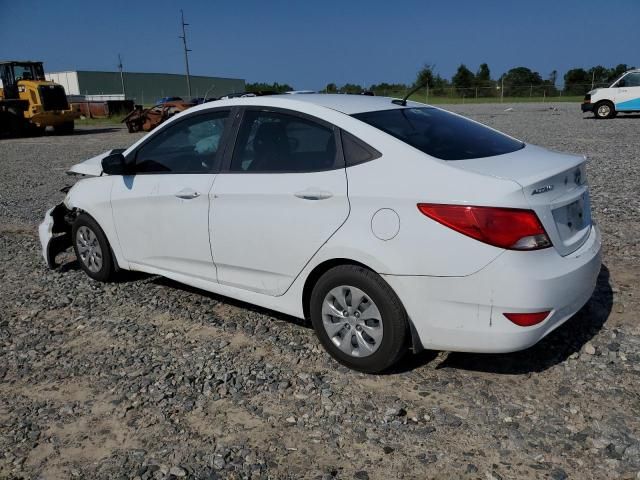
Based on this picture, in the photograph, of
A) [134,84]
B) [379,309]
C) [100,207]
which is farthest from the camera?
[134,84]

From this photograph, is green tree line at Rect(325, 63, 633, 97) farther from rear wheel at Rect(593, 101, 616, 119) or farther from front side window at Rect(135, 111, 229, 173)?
front side window at Rect(135, 111, 229, 173)

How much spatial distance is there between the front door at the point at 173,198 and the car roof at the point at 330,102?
0.69 feet

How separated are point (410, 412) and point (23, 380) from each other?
2492mm

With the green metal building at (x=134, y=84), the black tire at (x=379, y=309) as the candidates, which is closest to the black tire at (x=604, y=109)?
the black tire at (x=379, y=309)

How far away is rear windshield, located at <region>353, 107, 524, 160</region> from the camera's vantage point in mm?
3398

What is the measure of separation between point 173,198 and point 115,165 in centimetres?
72

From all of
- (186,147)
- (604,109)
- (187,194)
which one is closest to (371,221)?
(187,194)

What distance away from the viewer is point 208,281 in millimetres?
4270

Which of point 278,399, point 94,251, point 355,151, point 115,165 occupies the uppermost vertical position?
point 355,151

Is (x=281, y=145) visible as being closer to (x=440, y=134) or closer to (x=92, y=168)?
(x=440, y=134)

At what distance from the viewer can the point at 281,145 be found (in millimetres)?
3830

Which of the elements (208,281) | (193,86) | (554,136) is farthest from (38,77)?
(193,86)

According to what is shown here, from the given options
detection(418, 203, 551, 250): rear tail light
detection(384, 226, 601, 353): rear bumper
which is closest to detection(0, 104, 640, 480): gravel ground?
detection(384, 226, 601, 353): rear bumper

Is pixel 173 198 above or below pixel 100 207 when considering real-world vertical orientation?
above
